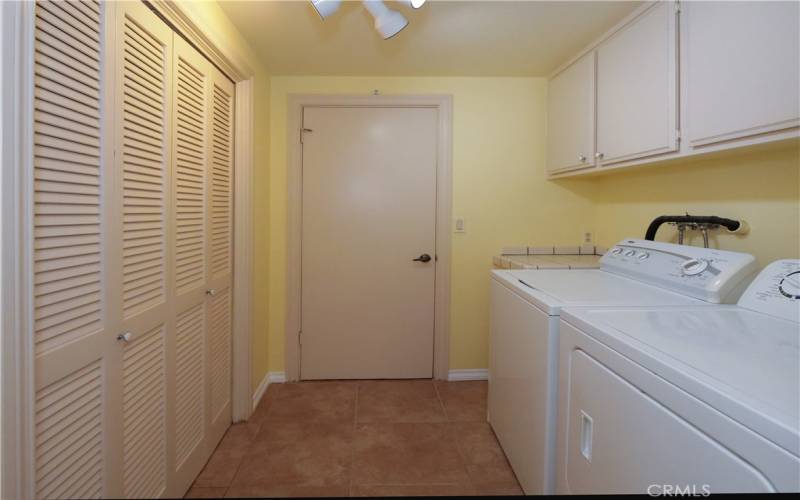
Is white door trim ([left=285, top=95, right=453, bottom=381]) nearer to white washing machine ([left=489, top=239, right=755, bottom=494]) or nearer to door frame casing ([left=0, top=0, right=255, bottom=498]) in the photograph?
white washing machine ([left=489, top=239, right=755, bottom=494])

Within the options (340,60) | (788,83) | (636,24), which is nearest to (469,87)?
(340,60)

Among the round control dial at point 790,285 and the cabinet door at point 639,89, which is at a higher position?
the cabinet door at point 639,89

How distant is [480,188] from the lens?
254cm

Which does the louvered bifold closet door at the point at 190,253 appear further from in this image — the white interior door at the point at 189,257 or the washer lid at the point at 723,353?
the washer lid at the point at 723,353

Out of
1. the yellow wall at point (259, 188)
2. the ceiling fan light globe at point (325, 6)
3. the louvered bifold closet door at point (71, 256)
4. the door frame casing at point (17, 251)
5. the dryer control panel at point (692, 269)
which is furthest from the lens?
the yellow wall at point (259, 188)

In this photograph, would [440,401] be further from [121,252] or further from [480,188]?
[121,252]

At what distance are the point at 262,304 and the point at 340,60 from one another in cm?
167

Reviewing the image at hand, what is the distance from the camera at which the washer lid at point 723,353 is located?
1.89 ft

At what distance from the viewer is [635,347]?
0.83m

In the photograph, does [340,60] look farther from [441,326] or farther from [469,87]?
[441,326]

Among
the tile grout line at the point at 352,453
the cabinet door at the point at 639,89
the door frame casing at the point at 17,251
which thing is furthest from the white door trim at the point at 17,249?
the cabinet door at the point at 639,89

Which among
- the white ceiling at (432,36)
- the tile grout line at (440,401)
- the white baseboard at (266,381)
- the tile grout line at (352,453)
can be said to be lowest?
the tile grout line at (352,453)

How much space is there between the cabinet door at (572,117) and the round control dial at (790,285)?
1.08 meters

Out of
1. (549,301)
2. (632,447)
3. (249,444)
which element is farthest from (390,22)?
(249,444)
